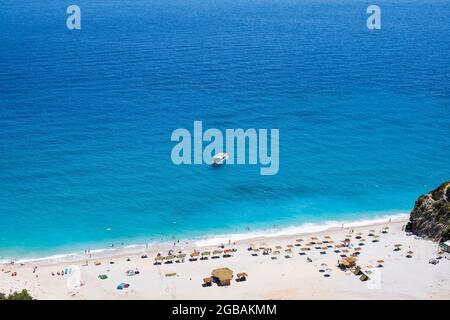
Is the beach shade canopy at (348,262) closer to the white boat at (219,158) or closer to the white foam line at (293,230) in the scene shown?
the white foam line at (293,230)

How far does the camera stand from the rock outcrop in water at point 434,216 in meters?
57.9

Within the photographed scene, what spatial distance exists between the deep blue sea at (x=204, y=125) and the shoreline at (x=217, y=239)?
1.09 meters

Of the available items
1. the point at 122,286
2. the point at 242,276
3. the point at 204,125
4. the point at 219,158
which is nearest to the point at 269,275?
the point at 242,276

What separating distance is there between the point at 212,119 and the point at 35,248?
42.2m

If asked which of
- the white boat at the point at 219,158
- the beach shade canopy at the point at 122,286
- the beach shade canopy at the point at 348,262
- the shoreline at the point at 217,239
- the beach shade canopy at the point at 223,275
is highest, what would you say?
the white boat at the point at 219,158

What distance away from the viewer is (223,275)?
Result: 168 ft

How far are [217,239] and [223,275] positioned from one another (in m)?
13.0

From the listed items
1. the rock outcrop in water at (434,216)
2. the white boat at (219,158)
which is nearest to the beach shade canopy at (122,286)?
the white boat at (219,158)

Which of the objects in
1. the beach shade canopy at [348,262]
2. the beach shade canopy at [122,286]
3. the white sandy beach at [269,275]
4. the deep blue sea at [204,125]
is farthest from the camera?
the deep blue sea at [204,125]

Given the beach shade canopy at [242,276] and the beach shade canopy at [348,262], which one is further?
the beach shade canopy at [348,262]

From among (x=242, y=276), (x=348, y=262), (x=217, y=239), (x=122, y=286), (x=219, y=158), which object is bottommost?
(x=122, y=286)

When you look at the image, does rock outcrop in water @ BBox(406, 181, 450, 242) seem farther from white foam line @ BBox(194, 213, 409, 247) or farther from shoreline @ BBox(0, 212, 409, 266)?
white foam line @ BBox(194, 213, 409, 247)

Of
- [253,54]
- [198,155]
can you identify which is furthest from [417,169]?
[253,54]

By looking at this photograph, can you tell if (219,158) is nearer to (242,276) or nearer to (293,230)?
(293,230)
